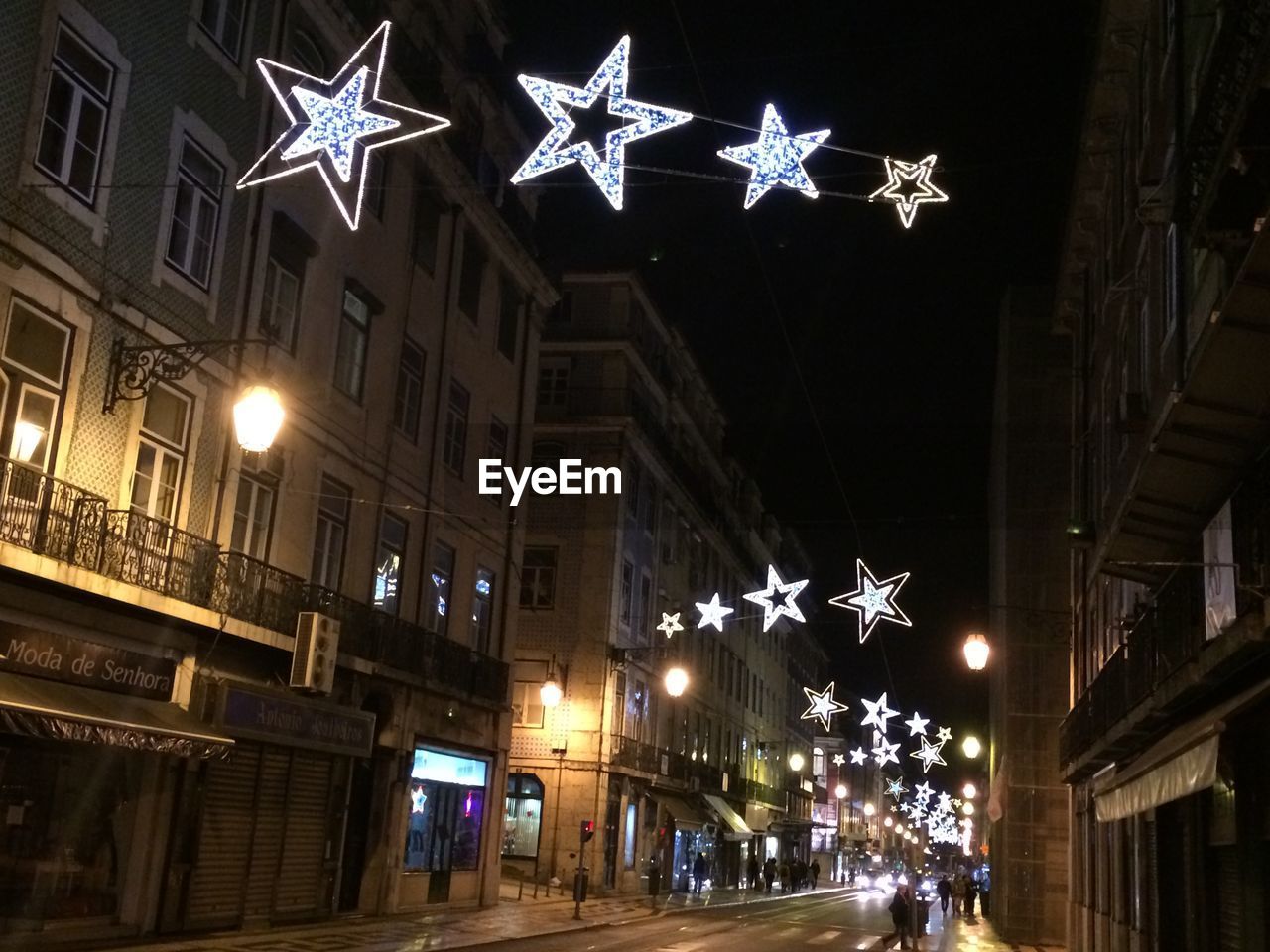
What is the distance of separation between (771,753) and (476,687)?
4834 centimetres

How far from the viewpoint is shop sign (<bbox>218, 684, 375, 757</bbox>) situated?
18.8m

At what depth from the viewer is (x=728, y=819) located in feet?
183

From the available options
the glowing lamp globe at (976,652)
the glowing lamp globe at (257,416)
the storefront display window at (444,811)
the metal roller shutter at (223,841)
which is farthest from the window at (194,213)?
the glowing lamp globe at (976,652)

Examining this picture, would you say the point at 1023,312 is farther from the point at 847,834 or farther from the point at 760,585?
the point at 847,834

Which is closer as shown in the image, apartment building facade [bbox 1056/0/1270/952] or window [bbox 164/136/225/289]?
apartment building facade [bbox 1056/0/1270/952]

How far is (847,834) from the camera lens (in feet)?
352

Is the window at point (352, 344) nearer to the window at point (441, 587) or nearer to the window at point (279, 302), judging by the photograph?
the window at point (279, 302)

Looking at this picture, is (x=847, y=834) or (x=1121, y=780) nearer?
(x=1121, y=780)

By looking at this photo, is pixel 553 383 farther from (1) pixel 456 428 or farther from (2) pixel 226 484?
(2) pixel 226 484

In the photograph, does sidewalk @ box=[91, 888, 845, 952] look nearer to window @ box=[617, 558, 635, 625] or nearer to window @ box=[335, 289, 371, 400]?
window @ box=[335, 289, 371, 400]

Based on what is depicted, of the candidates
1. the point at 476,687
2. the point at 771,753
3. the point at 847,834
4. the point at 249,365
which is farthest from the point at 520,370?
the point at 847,834

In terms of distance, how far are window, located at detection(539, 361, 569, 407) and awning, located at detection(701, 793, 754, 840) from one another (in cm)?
1911

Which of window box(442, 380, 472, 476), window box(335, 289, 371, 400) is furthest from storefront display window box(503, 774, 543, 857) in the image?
window box(335, 289, 371, 400)

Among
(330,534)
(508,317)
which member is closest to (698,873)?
(508,317)
